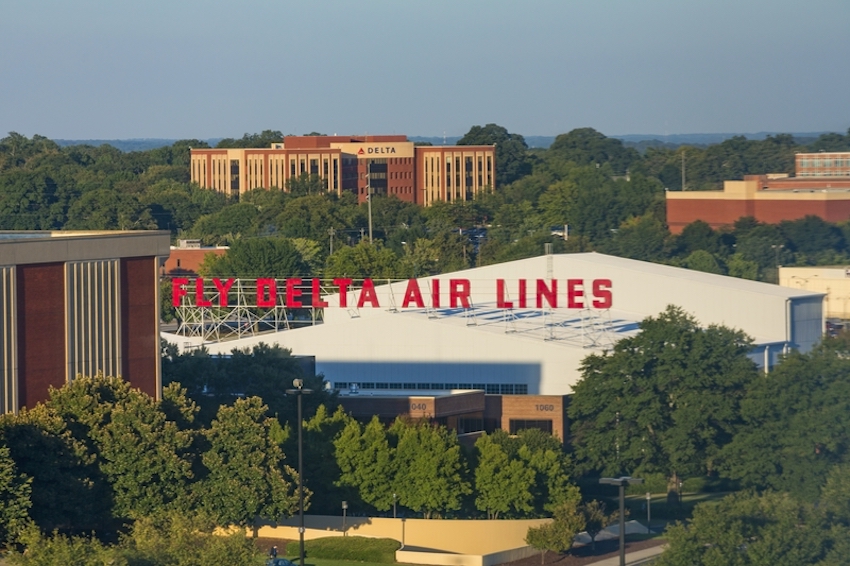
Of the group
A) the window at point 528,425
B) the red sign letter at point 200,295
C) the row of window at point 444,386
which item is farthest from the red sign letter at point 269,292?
the window at point 528,425

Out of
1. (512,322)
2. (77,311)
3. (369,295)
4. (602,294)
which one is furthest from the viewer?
(369,295)

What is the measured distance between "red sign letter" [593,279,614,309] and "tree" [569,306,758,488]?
822 cm

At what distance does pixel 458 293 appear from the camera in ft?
277

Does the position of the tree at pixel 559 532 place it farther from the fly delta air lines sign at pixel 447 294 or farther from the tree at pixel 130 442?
the fly delta air lines sign at pixel 447 294

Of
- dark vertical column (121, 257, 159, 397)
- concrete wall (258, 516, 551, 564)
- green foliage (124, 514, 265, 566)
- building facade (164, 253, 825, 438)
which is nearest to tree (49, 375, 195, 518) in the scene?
dark vertical column (121, 257, 159, 397)

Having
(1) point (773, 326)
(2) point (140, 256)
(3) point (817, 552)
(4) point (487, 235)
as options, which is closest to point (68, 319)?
(2) point (140, 256)

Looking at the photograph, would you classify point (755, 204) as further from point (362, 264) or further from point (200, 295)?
point (200, 295)

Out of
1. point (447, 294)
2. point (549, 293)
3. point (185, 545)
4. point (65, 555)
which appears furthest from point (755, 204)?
point (65, 555)

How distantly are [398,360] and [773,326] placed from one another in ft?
66.2

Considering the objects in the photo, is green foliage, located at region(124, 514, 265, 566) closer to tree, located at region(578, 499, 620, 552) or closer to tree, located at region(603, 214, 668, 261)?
tree, located at region(578, 499, 620, 552)

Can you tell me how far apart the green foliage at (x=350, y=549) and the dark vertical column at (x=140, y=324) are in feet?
24.5

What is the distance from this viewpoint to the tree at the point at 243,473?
52531 millimetres

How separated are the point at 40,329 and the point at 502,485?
1896cm

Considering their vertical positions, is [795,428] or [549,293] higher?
[549,293]
